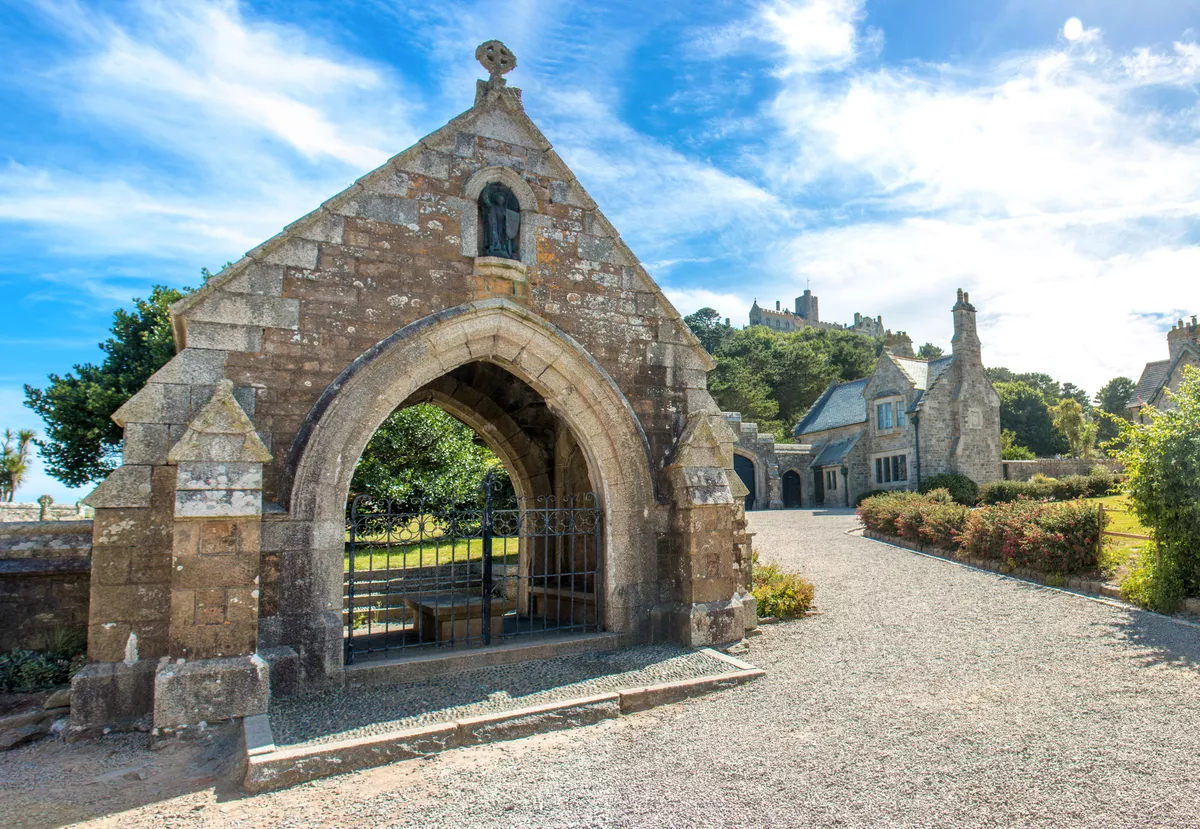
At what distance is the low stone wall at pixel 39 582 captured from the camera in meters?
6.65

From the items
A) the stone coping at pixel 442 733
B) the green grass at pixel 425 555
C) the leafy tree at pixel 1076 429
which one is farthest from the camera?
the leafy tree at pixel 1076 429

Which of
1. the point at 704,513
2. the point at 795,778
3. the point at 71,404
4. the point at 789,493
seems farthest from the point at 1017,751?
the point at 789,493

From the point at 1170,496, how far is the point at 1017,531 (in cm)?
306

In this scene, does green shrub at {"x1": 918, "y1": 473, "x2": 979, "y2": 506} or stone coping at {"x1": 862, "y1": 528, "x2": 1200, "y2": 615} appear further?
green shrub at {"x1": 918, "y1": 473, "x2": 979, "y2": 506}

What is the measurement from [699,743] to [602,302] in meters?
4.50

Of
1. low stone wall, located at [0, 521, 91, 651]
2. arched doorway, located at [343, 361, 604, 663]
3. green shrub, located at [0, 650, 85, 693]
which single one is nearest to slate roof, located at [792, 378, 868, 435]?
arched doorway, located at [343, 361, 604, 663]

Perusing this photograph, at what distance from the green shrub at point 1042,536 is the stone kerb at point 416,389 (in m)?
6.93

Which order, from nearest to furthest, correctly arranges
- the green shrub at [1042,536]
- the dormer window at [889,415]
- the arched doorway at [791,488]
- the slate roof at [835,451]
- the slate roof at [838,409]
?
the green shrub at [1042,536]
the dormer window at [889,415]
the slate roof at [835,451]
the arched doorway at [791,488]
the slate roof at [838,409]

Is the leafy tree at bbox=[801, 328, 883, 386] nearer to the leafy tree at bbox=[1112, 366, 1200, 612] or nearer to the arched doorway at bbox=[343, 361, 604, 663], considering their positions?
the leafy tree at bbox=[1112, 366, 1200, 612]

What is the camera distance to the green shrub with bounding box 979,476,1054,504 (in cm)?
2355

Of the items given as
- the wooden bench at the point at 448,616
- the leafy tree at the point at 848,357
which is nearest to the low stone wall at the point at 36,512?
the wooden bench at the point at 448,616

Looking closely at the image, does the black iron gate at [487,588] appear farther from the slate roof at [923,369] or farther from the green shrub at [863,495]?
the slate roof at [923,369]

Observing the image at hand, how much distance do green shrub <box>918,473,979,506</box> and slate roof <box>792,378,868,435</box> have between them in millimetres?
5339

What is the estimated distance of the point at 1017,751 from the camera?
189 inches
